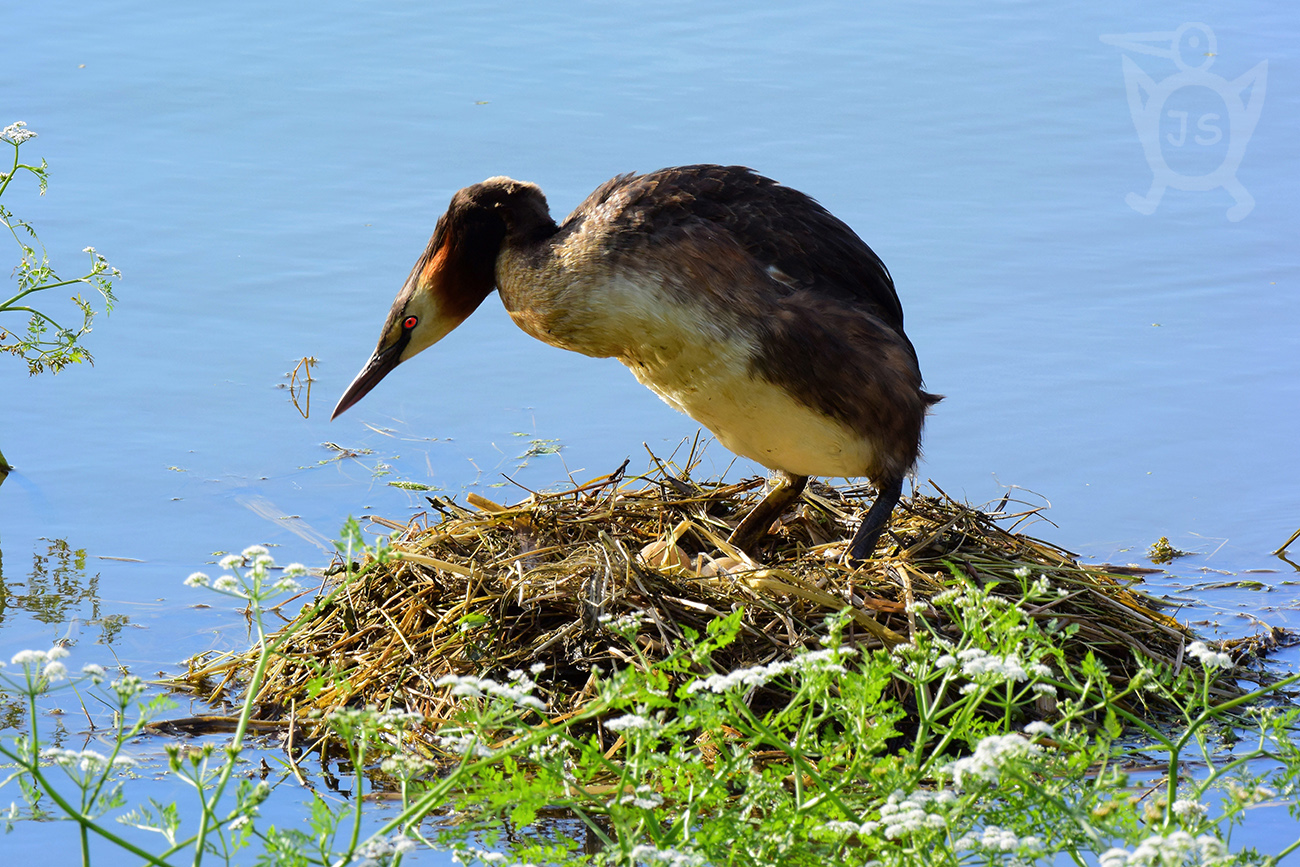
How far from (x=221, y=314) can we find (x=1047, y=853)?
5.08 meters

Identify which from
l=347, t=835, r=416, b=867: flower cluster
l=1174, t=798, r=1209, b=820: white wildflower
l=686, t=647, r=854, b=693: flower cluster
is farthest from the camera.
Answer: l=1174, t=798, r=1209, b=820: white wildflower

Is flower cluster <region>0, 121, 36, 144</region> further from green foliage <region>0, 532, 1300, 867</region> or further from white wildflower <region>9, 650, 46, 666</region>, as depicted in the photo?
white wildflower <region>9, 650, 46, 666</region>

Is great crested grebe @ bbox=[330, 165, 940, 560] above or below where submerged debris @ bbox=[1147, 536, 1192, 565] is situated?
above

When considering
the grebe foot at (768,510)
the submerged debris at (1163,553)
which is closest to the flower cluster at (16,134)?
the grebe foot at (768,510)

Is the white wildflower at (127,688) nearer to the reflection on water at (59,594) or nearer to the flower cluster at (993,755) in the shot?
the flower cluster at (993,755)

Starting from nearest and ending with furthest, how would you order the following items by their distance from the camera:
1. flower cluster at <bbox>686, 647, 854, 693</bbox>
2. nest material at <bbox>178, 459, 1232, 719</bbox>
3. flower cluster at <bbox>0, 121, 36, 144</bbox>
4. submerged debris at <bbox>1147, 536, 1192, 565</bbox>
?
flower cluster at <bbox>686, 647, 854, 693</bbox> → nest material at <bbox>178, 459, 1232, 719</bbox> → flower cluster at <bbox>0, 121, 36, 144</bbox> → submerged debris at <bbox>1147, 536, 1192, 565</bbox>

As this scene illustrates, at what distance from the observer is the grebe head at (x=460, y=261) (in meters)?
4.80

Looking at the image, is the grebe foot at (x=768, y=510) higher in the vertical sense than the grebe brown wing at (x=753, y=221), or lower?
lower

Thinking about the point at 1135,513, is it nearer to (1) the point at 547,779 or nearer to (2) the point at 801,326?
(2) the point at 801,326

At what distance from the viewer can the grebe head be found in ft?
15.7

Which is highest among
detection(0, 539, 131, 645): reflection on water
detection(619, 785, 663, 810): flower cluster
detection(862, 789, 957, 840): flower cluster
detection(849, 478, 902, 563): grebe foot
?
detection(0, 539, 131, 645): reflection on water

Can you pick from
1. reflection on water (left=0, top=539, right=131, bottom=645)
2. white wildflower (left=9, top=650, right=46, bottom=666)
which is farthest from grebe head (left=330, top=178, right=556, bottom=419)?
white wildflower (left=9, top=650, right=46, bottom=666)

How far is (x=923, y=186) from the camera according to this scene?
8.09 m

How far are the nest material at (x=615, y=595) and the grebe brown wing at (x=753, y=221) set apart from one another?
78 centimetres
